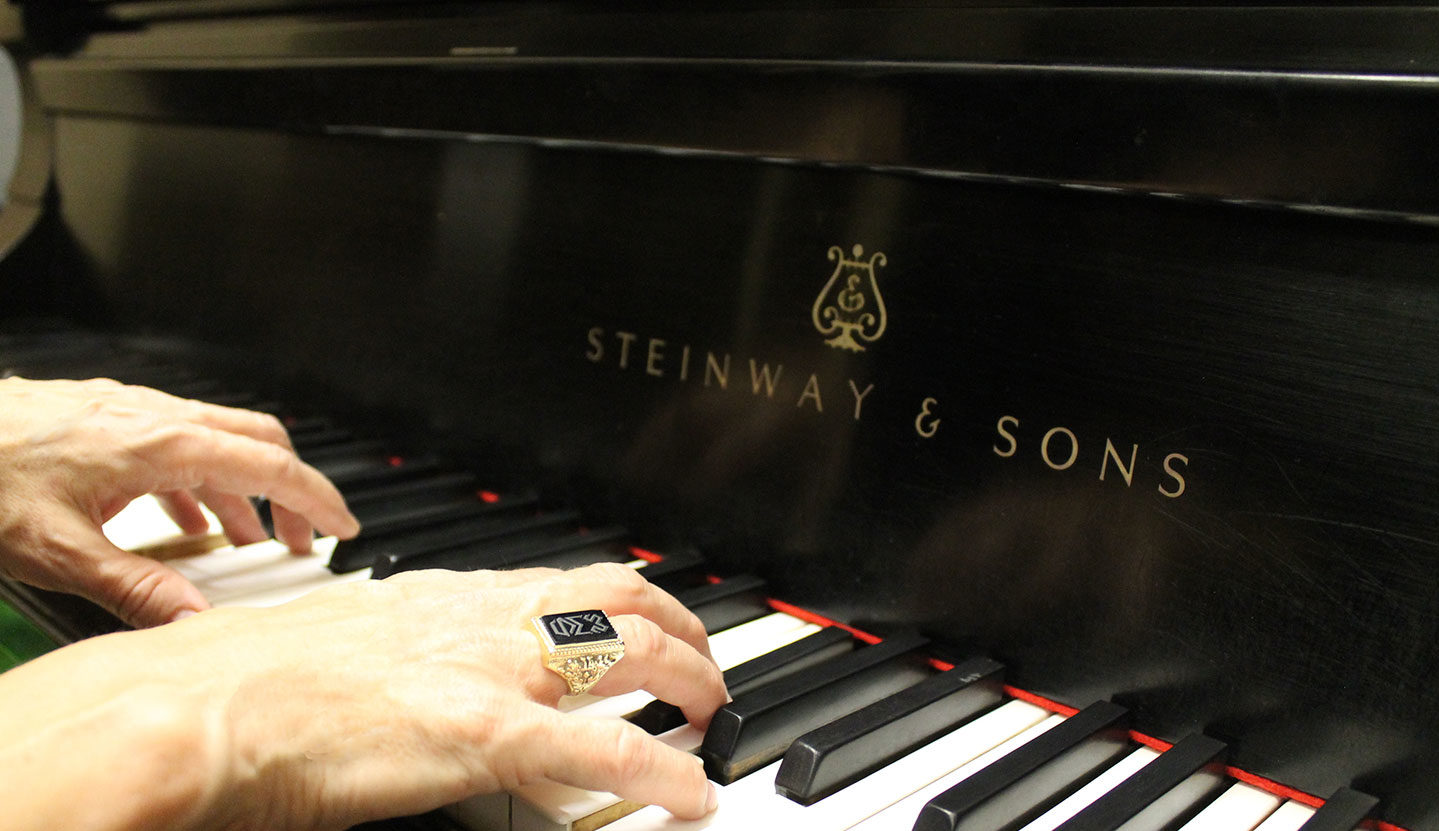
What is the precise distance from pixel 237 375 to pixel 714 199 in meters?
1.09

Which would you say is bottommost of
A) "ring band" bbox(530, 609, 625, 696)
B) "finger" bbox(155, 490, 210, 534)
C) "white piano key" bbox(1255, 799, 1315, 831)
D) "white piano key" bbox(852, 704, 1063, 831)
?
"finger" bbox(155, 490, 210, 534)

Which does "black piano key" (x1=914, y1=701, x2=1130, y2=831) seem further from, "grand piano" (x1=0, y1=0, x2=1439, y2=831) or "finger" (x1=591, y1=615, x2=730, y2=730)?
"finger" (x1=591, y1=615, x2=730, y2=730)

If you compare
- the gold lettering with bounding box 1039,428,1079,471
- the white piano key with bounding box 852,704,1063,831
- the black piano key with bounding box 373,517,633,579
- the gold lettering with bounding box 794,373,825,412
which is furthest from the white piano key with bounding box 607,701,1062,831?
the black piano key with bounding box 373,517,633,579

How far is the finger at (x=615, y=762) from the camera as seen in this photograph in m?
0.80

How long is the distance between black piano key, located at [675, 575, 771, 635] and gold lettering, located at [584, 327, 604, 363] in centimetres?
34

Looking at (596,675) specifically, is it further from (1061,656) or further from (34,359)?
(34,359)

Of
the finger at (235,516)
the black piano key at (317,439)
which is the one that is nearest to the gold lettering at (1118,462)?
the finger at (235,516)

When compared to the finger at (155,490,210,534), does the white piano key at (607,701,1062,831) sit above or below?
above

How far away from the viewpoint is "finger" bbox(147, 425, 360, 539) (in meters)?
1.24

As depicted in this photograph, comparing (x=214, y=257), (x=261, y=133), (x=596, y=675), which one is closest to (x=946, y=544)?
(x=596, y=675)

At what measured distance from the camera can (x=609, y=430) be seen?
4.67 feet

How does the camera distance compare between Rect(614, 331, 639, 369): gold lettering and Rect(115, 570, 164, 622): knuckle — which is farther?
Rect(614, 331, 639, 369): gold lettering

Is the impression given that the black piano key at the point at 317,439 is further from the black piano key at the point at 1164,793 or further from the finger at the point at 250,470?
the black piano key at the point at 1164,793

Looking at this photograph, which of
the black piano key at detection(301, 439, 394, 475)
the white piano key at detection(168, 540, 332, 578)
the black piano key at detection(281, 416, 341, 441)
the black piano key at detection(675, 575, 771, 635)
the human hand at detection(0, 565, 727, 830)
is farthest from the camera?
the black piano key at detection(281, 416, 341, 441)
